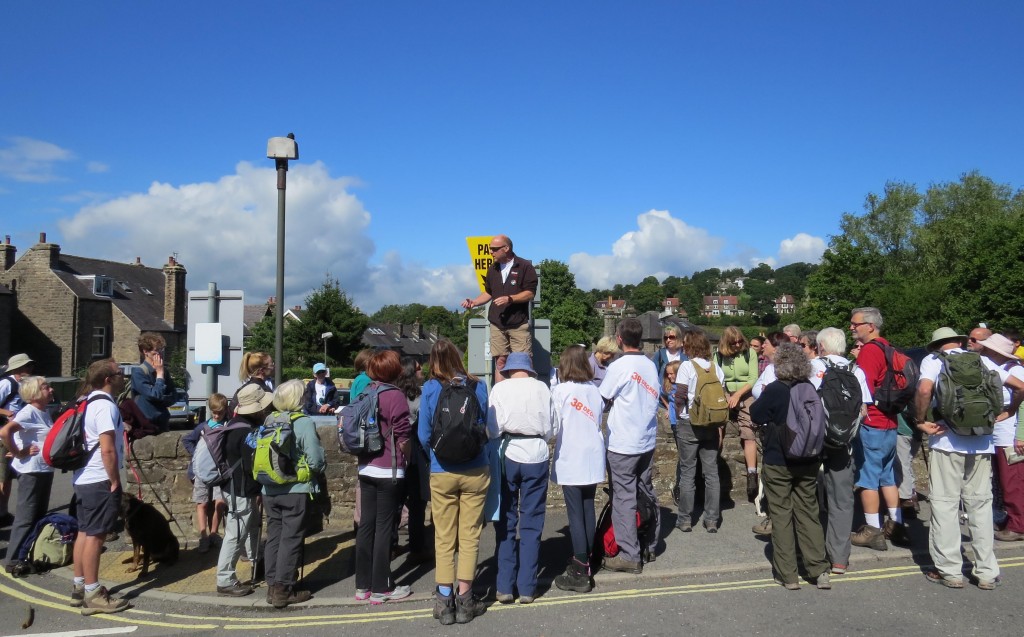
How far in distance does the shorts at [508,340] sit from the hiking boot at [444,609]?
10.1 ft

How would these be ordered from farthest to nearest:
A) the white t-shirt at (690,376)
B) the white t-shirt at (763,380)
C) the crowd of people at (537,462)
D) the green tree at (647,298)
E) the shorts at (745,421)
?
the green tree at (647,298), the shorts at (745,421), the white t-shirt at (763,380), the white t-shirt at (690,376), the crowd of people at (537,462)

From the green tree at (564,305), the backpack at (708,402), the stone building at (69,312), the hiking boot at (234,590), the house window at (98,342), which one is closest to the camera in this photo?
the hiking boot at (234,590)

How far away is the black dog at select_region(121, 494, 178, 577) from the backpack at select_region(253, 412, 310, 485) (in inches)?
67.8

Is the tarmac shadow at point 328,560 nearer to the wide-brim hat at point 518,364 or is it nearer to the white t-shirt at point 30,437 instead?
the wide-brim hat at point 518,364

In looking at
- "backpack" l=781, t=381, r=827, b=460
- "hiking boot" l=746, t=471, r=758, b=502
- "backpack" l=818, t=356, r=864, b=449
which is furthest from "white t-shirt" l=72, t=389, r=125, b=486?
"hiking boot" l=746, t=471, r=758, b=502

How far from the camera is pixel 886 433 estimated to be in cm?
625

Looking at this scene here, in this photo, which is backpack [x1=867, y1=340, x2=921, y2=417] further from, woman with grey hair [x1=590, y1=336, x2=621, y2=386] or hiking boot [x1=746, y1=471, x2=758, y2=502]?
woman with grey hair [x1=590, y1=336, x2=621, y2=386]

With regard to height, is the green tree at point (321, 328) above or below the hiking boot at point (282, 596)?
above

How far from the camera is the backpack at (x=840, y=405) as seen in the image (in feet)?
17.9

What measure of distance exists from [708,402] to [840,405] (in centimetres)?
132

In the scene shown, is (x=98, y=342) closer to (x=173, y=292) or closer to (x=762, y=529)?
(x=173, y=292)

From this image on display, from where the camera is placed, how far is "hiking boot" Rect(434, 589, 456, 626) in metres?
4.97

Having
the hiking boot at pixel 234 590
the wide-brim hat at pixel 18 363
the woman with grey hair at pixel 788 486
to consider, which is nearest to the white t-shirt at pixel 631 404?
the woman with grey hair at pixel 788 486

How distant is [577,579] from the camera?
5.52 meters
